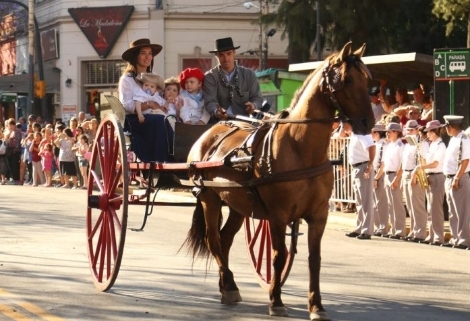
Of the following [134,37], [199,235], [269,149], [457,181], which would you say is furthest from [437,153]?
[134,37]

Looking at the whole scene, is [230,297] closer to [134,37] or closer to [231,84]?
[231,84]

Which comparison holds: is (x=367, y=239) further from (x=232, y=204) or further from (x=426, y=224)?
(x=232, y=204)

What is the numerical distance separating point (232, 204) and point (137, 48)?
2.68 metres

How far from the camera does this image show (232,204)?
10773mm

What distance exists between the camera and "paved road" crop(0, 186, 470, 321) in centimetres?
1024

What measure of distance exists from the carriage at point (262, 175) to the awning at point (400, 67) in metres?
10.1

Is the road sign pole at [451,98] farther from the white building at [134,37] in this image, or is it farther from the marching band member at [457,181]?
the white building at [134,37]

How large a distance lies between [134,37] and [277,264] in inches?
1665

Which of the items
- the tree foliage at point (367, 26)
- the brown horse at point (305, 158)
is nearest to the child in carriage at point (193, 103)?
the brown horse at point (305, 158)

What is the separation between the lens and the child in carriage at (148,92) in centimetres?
1248

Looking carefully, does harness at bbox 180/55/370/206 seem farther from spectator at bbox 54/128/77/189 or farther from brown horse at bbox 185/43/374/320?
spectator at bbox 54/128/77/189

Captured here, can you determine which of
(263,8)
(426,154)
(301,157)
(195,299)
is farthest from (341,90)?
(263,8)

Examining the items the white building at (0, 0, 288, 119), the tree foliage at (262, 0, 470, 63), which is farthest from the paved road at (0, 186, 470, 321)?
the white building at (0, 0, 288, 119)

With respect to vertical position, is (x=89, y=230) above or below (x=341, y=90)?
below
